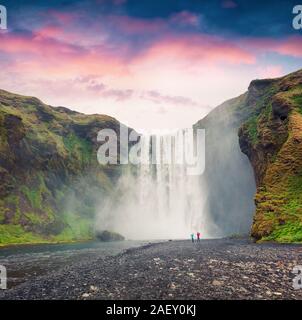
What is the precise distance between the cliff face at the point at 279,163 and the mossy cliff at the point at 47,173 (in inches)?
2577

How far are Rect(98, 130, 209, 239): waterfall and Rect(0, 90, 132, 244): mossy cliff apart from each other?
8.49 m

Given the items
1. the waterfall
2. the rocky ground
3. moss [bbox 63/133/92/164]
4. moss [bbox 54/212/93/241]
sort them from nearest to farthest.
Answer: the rocky ground < moss [bbox 54/212/93/241] < the waterfall < moss [bbox 63/133/92/164]

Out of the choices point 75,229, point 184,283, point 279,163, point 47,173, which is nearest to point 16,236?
point 75,229

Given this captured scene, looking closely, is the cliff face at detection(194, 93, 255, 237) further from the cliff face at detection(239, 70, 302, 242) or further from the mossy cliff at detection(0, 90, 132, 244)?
the mossy cliff at detection(0, 90, 132, 244)

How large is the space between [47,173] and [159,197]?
4857 cm

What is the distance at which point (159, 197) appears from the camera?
461 feet

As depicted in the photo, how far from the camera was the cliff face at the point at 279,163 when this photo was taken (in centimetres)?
3828

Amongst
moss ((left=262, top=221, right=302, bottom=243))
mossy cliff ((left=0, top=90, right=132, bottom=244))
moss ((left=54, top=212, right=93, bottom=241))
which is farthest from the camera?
moss ((left=54, top=212, right=93, bottom=241))

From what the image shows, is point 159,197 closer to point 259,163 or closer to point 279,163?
point 259,163

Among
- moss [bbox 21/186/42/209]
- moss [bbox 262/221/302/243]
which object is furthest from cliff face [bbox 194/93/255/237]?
moss [bbox 262/221/302/243]

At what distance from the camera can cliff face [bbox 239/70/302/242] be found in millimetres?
38281

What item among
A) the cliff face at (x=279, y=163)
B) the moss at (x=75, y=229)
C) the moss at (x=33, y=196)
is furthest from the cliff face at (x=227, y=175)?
the moss at (x=33, y=196)

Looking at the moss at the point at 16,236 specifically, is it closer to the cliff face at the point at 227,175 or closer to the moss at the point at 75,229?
the moss at the point at 75,229
